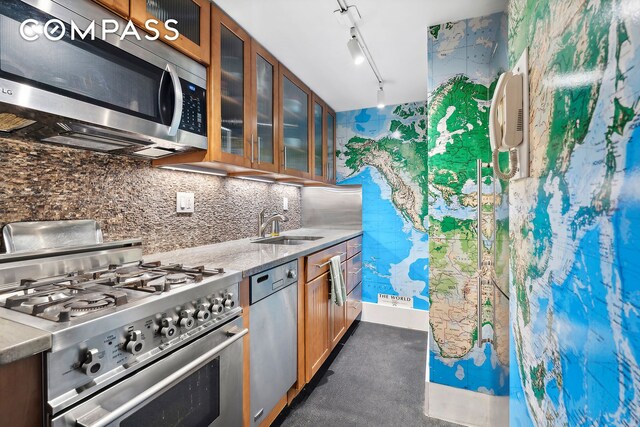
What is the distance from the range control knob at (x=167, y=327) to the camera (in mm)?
952

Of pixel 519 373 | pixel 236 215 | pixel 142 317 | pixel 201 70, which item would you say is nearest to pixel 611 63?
pixel 519 373

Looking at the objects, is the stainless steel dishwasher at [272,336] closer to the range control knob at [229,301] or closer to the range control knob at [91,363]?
the range control knob at [229,301]

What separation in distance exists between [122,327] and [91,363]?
106mm

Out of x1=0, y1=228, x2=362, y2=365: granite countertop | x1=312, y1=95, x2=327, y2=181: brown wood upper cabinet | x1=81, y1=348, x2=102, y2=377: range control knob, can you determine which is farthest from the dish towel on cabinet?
x1=81, y1=348, x2=102, y2=377: range control knob

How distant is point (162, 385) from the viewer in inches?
36.3

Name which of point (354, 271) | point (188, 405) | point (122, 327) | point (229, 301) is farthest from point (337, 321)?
point (122, 327)

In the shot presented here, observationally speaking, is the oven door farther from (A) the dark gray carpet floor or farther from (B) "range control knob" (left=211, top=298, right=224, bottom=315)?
(A) the dark gray carpet floor

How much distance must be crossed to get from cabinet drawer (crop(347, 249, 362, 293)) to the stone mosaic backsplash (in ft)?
3.51

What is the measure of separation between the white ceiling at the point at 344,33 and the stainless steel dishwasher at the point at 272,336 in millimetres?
1456

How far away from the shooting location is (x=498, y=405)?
1659mm

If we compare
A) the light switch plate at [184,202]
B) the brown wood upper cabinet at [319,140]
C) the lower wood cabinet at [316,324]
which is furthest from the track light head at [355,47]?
the lower wood cabinet at [316,324]

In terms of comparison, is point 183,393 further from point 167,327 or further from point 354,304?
point 354,304

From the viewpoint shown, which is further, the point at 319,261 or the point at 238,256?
the point at 319,261

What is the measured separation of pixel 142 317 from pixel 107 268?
0.62m
